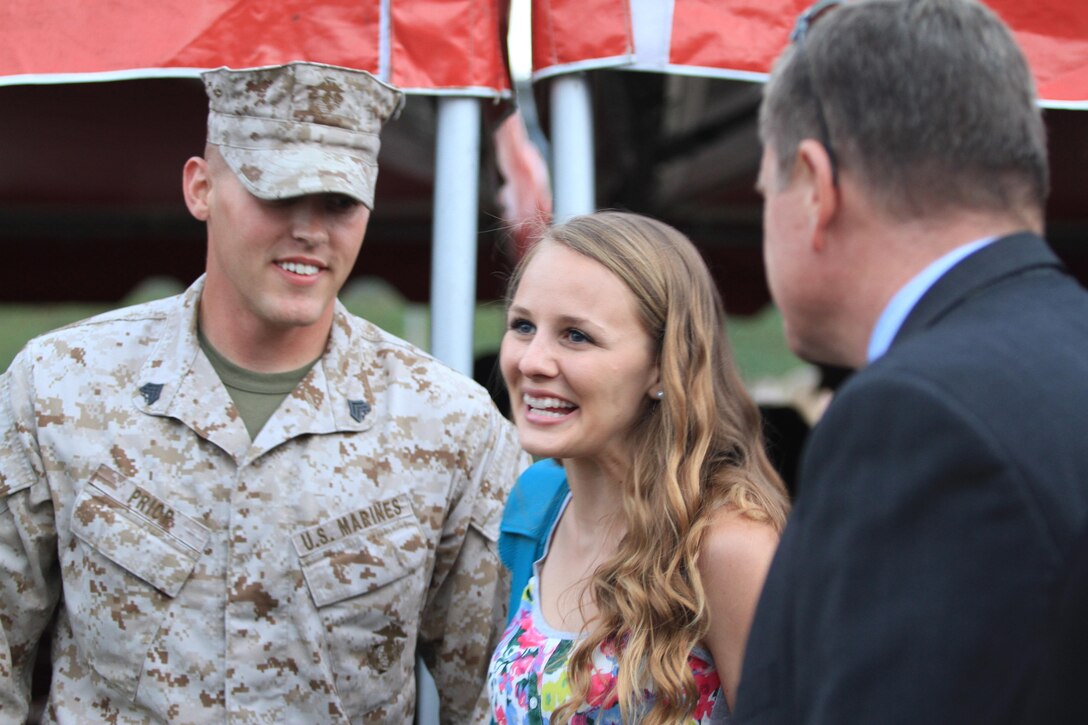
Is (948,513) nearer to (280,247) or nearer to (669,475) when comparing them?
(669,475)

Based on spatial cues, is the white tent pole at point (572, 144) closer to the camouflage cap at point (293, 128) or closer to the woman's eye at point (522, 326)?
the camouflage cap at point (293, 128)

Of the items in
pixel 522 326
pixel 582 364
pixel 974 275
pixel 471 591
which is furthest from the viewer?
pixel 471 591

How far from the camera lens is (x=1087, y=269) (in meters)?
6.07

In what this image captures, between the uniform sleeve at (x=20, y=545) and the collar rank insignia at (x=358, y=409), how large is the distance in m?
0.56

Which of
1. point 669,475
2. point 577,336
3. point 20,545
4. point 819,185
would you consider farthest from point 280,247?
point 819,185

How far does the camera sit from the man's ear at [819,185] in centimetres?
101

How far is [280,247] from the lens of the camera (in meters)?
2.07

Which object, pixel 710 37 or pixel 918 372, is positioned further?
pixel 710 37

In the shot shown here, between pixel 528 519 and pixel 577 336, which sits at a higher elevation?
pixel 577 336

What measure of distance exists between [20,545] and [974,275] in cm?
174

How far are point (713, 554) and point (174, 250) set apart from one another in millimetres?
5104

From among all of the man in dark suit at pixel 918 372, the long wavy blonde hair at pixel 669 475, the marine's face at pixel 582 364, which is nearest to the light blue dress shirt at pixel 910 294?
the man in dark suit at pixel 918 372

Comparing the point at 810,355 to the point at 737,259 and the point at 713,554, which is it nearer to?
the point at 713,554

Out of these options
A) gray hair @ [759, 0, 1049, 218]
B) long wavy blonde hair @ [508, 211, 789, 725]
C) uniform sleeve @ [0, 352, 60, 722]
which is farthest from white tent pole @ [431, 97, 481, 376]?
gray hair @ [759, 0, 1049, 218]
